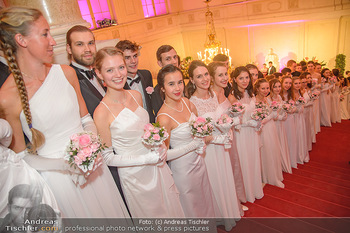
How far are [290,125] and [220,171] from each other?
2954 mm

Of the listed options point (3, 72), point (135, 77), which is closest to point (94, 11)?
point (135, 77)

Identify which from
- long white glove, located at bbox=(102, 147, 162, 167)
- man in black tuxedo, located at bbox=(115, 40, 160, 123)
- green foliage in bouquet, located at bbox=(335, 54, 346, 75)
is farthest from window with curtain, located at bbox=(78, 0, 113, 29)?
green foliage in bouquet, located at bbox=(335, 54, 346, 75)

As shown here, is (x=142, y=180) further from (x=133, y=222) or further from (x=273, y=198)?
(x=273, y=198)

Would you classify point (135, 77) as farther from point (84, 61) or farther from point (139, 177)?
point (139, 177)

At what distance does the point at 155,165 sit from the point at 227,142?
117 centimetres

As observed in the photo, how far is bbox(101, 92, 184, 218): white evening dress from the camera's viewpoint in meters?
2.58

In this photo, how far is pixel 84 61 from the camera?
2.93m

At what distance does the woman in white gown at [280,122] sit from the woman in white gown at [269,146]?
0.36 meters

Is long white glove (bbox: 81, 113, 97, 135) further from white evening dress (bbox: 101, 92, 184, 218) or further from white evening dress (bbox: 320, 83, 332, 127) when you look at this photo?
white evening dress (bbox: 320, 83, 332, 127)

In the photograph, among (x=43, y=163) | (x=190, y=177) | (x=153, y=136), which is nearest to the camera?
(x=43, y=163)

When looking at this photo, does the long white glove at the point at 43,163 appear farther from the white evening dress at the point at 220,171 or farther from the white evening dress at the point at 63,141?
the white evening dress at the point at 220,171

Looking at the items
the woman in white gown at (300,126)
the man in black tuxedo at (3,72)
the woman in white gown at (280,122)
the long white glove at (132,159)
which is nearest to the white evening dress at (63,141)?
the long white glove at (132,159)

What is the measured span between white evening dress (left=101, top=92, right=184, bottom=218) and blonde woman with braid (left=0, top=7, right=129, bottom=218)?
0.76 feet

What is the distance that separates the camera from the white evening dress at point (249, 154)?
416cm
